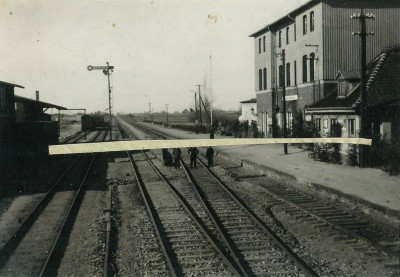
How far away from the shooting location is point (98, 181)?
17266 mm

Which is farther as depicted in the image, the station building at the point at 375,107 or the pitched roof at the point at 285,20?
the pitched roof at the point at 285,20

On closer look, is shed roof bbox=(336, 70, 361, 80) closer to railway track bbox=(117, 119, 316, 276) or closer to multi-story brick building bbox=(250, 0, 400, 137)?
multi-story brick building bbox=(250, 0, 400, 137)

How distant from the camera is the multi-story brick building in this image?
80.9 ft

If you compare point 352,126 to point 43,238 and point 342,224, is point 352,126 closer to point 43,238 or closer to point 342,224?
point 342,224

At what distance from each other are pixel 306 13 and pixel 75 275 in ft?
85.1

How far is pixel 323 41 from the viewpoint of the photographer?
2578 cm

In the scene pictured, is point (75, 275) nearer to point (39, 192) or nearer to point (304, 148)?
point (39, 192)

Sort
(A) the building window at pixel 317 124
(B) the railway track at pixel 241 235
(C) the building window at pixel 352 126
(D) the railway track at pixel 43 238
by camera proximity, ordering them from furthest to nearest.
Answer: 1. (A) the building window at pixel 317 124
2. (C) the building window at pixel 352 126
3. (D) the railway track at pixel 43 238
4. (B) the railway track at pixel 241 235

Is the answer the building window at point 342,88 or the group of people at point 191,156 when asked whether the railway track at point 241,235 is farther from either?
the building window at point 342,88

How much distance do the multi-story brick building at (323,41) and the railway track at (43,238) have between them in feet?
55.2

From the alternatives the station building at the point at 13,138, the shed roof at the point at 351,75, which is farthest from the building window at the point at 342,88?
the station building at the point at 13,138

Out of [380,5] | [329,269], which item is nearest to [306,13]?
[380,5]

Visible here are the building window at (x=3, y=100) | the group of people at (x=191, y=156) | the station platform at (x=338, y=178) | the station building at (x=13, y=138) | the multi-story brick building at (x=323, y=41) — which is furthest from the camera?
the multi-story brick building at (x=323, y=41)

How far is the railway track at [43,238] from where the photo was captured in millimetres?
7364
